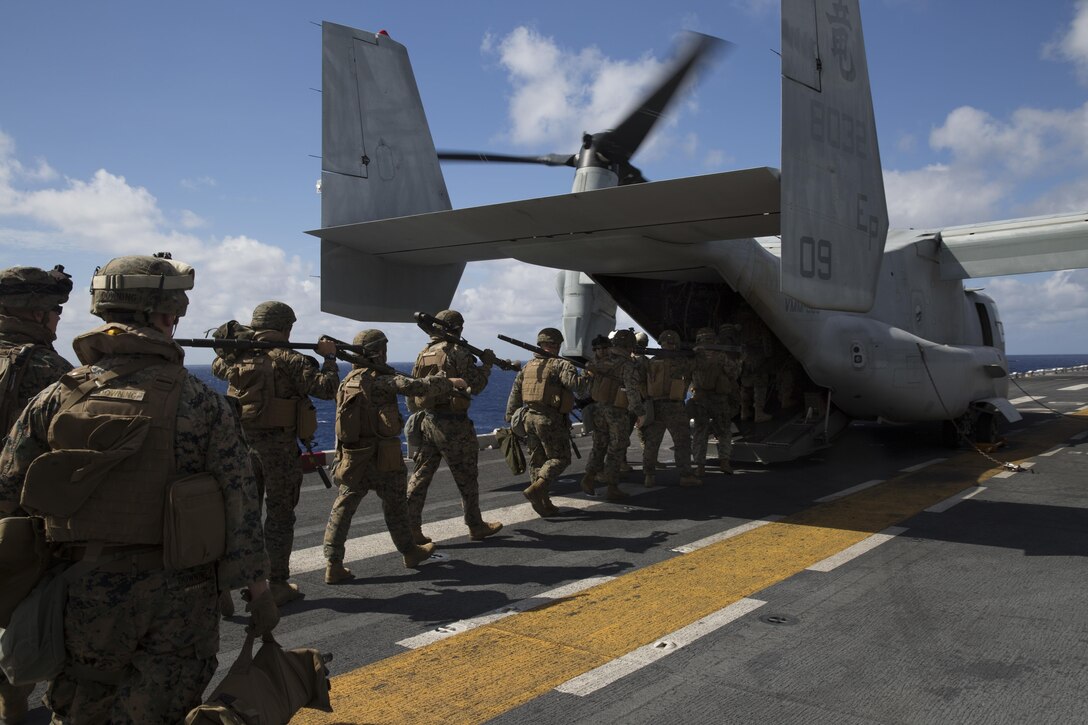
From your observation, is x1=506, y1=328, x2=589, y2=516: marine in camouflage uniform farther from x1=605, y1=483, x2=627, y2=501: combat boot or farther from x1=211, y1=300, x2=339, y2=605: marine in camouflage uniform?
x1=211, y1=300, x2=339, y2=605: marine in camouflage uniform

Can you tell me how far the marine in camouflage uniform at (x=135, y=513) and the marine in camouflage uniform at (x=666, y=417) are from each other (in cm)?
714

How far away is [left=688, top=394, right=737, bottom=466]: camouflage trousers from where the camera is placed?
9938mm

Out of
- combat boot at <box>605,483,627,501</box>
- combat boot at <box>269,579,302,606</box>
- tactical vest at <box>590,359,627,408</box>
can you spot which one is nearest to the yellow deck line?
combat boot at <box>269,579,302,606</box>

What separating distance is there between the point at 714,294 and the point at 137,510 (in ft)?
33.9

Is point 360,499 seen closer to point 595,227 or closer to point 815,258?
point 595,227

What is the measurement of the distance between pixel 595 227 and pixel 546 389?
71.0 inches

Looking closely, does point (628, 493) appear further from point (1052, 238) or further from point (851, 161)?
point (1052, 238)

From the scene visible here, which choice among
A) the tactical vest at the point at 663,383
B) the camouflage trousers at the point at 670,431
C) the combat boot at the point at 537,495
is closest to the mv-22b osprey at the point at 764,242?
the tactical vest at the point at 663,383

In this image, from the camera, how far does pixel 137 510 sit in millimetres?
2383

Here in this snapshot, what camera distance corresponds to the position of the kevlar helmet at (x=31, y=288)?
12.7 feet

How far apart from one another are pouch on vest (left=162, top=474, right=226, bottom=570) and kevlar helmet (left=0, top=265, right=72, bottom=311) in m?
2.19

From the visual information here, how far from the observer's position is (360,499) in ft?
18.1

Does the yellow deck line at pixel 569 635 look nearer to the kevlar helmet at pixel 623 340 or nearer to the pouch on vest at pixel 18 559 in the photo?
the pouch on vest at pixel 18 559

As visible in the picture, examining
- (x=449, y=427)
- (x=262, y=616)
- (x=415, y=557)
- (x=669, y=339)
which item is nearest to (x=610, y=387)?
(x=669, y=339)
